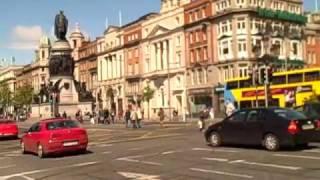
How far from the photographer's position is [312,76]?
2044 inches

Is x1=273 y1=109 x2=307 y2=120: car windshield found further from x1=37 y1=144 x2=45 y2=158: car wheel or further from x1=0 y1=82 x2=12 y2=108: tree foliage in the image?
x1=0 y1=82 x2=12 y2=108: tree foliage

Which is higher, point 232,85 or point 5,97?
point 5,97

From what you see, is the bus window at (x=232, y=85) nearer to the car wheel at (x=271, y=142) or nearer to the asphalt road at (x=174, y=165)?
the asphalt road at (x=174, y=165)

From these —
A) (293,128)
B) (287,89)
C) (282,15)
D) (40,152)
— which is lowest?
(40,152)

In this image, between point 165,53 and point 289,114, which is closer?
point 289,114

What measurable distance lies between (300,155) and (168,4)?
84299 mm

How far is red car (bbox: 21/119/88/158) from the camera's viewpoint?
2156cm

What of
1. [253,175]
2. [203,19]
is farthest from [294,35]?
[253,175]

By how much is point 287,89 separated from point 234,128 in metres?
34.9

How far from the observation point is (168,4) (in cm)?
10038

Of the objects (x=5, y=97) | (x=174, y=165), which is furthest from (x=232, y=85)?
(x=5, y=97)

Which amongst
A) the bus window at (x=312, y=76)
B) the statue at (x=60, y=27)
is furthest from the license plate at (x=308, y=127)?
the statue at (x=60, y=27)

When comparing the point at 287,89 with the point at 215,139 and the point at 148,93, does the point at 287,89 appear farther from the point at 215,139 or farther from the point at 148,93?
the point at 148,93

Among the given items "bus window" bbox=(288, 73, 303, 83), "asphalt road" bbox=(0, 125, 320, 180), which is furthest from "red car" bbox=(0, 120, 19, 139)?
"bus window" bbox=(288, 73, 303, 83)
